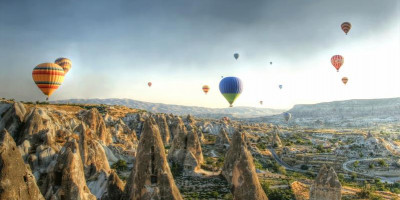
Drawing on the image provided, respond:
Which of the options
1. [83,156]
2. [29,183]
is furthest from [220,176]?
[29,183]

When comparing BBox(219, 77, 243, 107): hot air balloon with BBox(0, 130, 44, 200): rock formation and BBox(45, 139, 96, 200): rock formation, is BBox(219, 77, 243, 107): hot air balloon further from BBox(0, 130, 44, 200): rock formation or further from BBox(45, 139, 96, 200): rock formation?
BBox(0, 130, 44, 200): rock formation

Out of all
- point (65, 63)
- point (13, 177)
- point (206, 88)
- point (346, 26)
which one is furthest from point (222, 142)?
point (13, 177)

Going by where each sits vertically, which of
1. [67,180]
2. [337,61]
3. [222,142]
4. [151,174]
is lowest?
[222,142]

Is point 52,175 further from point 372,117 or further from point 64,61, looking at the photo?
point 372,117

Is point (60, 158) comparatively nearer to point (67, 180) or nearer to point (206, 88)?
point (67, 180)

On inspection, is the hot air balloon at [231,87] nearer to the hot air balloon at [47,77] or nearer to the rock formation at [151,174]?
the hot air balloon at [47,77]

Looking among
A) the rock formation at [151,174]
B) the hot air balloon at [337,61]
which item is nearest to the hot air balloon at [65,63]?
the rock formation at [151,174]
